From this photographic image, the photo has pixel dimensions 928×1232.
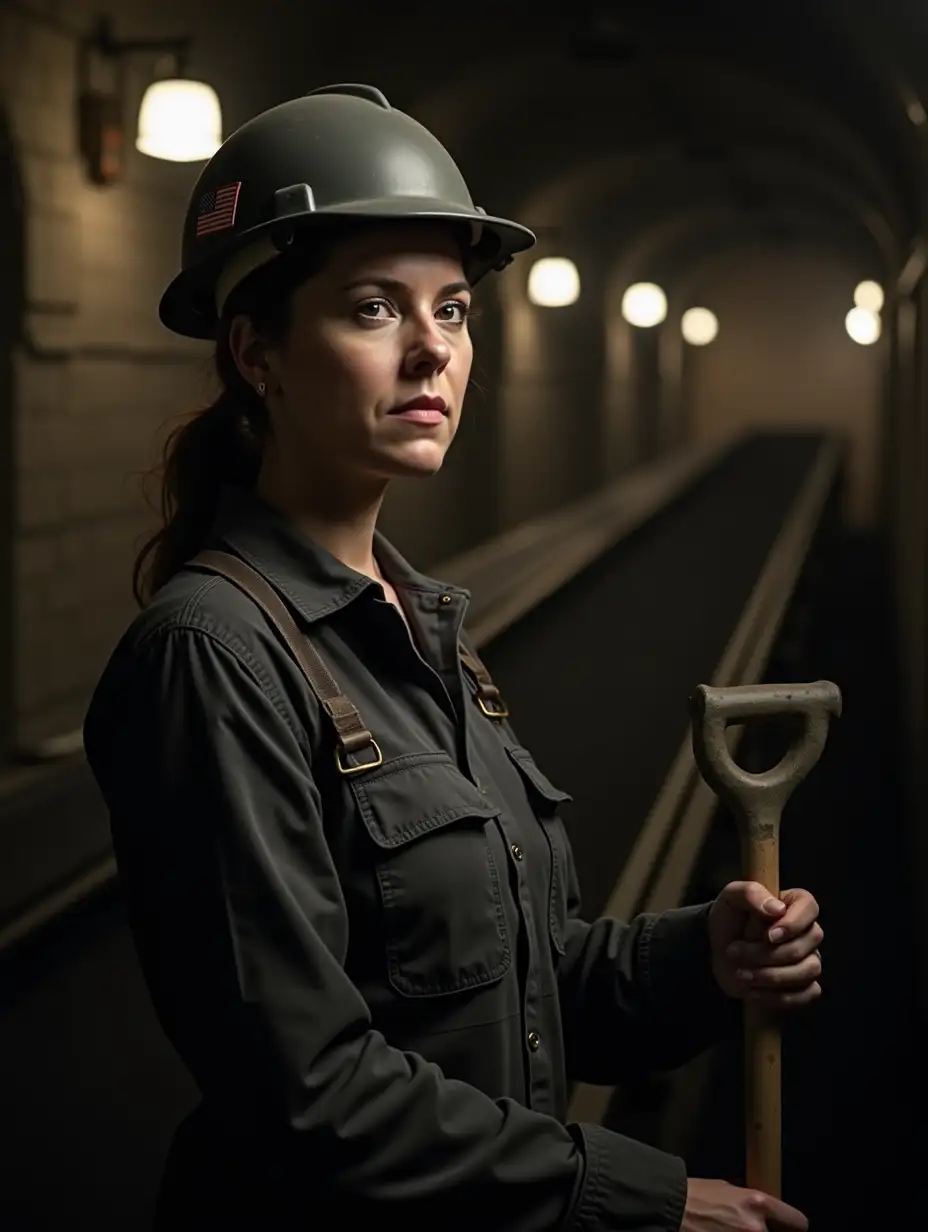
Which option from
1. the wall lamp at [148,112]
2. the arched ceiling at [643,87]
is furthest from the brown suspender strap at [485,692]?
the arched ceiling at [643,87]

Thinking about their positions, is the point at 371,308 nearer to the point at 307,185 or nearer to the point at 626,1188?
the point at 307,185

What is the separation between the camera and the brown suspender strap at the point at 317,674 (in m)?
1.58

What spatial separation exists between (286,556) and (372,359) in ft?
0.72

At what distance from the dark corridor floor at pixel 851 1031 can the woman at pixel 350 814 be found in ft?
7.37

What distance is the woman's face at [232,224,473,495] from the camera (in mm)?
1707

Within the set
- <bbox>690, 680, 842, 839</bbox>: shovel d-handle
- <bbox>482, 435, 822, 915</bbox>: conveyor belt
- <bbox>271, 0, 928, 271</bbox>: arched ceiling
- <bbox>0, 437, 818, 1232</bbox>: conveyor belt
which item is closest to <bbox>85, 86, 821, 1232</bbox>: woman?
<bbox>690, 680, 842, 839</bbox>: shovel d-handle

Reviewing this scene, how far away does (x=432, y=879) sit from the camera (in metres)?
1.61

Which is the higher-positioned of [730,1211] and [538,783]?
[538,783]

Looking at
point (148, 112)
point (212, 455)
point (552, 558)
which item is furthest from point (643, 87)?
point (212, 455)

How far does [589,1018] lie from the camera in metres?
2.01

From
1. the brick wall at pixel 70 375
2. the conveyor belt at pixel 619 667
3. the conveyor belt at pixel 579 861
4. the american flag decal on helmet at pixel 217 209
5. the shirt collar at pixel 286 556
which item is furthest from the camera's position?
the brick wall at pixel 70 375

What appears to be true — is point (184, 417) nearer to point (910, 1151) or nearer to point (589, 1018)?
point (589, 1018)

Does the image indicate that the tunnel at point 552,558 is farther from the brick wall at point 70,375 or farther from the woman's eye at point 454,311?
the woman's eye at point 454,311

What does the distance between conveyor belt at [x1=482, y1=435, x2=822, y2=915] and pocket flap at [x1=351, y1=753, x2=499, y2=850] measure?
1.94 metres
